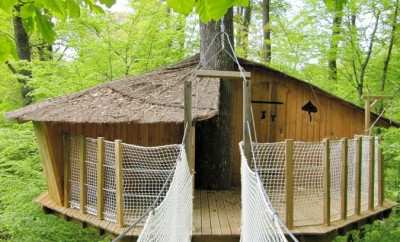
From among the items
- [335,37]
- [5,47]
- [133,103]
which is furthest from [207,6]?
[335,37]

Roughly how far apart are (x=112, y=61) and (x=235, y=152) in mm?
3301

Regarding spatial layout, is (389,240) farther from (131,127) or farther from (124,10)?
(124,10)

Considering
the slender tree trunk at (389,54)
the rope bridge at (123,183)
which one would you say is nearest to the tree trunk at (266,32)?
the slender tree trunk at (389,54)

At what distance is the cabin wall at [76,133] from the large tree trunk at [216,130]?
646mm

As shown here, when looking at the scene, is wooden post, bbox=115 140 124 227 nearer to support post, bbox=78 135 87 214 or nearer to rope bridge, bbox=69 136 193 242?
rope bridge, bbox=69 136 193 242

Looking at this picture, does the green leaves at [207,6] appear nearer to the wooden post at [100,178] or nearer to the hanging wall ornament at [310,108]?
the wooden post at [100,178]

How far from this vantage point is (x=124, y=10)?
28.8 feet

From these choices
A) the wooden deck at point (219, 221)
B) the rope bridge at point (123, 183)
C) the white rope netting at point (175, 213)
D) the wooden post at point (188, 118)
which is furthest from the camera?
the wooden post at point (188, 118)

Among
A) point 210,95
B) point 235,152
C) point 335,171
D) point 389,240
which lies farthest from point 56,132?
point 389,240

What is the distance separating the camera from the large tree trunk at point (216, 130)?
22.4 feet

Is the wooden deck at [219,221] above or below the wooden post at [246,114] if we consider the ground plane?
below

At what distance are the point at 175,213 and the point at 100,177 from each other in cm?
135

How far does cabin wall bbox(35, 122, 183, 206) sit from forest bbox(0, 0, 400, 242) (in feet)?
3.42

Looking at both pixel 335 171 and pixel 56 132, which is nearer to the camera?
pixel 335 171
